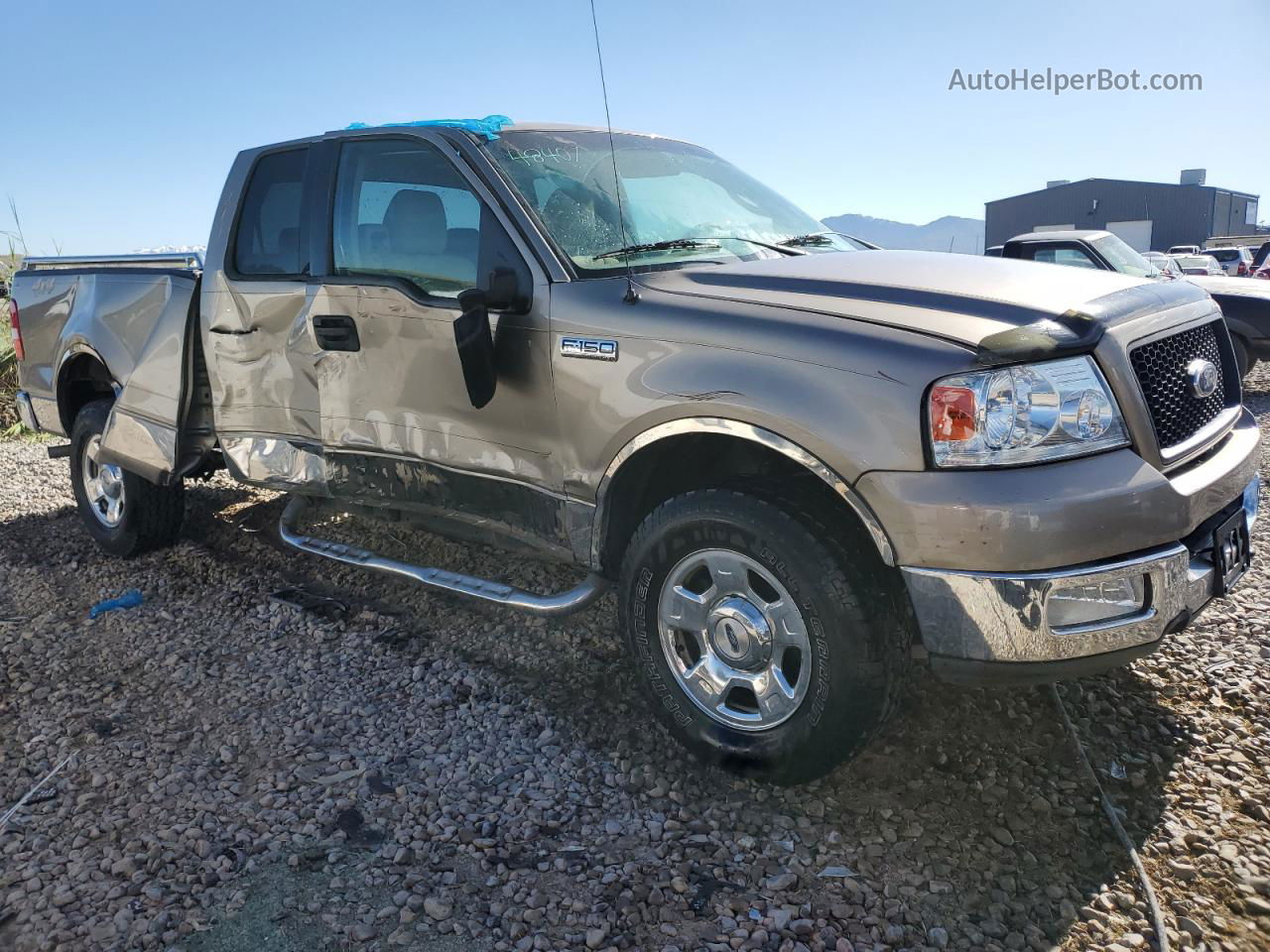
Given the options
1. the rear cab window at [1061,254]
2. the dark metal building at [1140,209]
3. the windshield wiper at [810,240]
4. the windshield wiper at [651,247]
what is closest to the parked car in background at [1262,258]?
the rear cab window at [1061,254]

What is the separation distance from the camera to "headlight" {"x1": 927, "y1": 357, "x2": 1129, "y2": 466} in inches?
94.3

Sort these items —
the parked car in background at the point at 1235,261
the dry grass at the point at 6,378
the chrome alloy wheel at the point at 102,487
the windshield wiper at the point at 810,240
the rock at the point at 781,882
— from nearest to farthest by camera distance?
the rock at the point at 781,882 → the windshield wiper at the point at 810,240 → the chrome alloy wheel at the point at 102,487 → the dry grass at the point at 6,378 → the parked car in background at the point at 1235,261

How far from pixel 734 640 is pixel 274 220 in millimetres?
2847

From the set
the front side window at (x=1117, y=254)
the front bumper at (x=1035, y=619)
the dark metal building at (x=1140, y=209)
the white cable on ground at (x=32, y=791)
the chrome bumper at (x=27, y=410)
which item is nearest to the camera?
the front bumper at (x=1035, y=619)

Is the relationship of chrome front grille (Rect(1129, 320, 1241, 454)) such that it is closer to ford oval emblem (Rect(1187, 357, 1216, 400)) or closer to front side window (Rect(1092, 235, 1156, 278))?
ford oval emblem (Rect(1187, 357, 1216, 400))

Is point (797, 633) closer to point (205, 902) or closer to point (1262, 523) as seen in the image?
point (205, 902)

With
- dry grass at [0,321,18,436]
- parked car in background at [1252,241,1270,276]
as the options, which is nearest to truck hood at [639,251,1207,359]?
dry grass at [0,321,18,436]

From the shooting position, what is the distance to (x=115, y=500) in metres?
5.32

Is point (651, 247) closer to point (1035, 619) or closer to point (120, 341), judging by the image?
point (1035, 619)

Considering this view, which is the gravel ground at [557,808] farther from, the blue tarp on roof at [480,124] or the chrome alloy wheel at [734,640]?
the blue tarp on roof at [480,124]

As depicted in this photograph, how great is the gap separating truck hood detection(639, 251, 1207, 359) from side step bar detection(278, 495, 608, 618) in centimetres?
108

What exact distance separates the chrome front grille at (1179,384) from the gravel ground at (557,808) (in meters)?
1.04

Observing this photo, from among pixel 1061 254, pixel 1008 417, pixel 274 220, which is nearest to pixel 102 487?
pixel 274 220

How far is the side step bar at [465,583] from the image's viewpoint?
3307 mm
